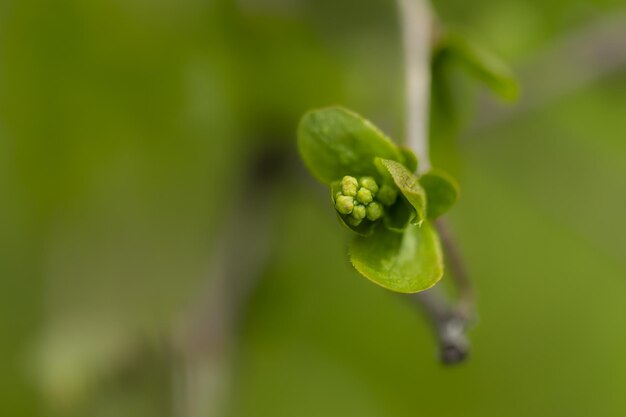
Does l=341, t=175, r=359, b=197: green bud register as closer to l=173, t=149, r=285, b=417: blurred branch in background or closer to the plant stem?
the plant stem

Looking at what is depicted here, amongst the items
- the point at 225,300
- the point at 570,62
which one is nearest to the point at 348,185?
the point at 225,300

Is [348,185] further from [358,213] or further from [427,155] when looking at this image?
[427,155]

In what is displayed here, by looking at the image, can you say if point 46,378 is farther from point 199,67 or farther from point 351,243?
point 351,243

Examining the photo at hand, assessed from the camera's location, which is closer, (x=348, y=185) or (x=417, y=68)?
(x=348, y=185)

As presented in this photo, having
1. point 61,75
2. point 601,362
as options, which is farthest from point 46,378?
point 601,362

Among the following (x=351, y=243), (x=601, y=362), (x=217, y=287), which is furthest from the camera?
(x=601, y=362)

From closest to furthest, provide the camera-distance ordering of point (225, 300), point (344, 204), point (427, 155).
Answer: point (344, 204)
point (427, 155)
point (225, 300)
